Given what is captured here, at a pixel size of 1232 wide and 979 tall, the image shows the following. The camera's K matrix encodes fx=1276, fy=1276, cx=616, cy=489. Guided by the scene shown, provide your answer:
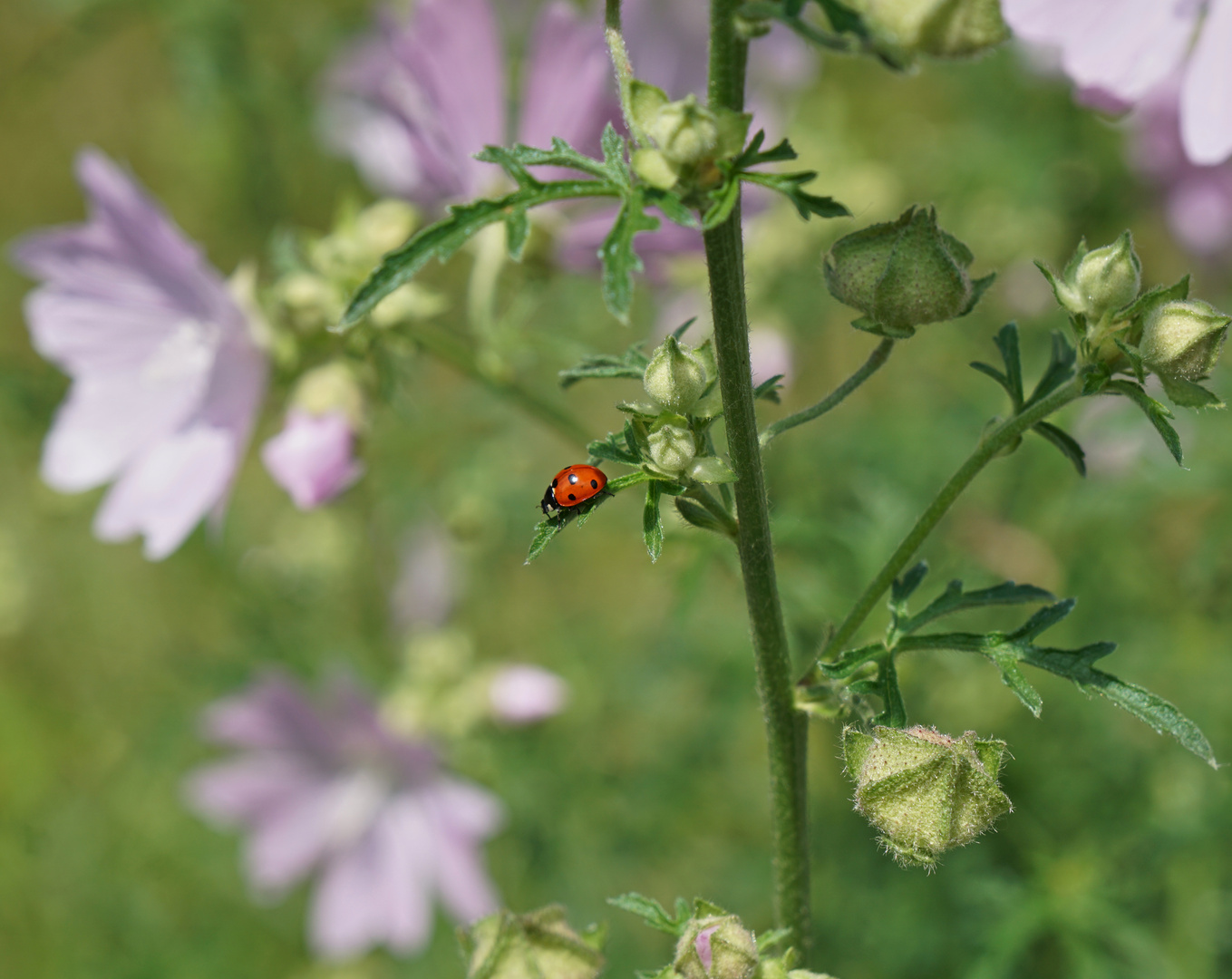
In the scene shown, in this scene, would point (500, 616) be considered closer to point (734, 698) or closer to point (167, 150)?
point (734, 698)

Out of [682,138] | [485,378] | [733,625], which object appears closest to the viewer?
[682,138]

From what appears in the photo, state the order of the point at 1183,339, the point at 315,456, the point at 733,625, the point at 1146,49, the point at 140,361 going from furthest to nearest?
1. the point at 733,625
2. the point at 140,361
3. the point at 315,456
4. the point at 1146,49
5. the point at 1183,339

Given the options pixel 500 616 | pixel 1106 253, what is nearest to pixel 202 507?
pixel 1106 253

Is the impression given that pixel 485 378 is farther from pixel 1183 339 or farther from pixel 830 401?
pixel 1183 339

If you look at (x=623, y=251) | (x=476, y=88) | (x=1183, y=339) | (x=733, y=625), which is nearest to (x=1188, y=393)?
(x=1183, y=339)

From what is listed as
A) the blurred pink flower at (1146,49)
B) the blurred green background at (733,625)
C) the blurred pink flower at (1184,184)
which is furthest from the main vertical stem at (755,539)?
the blurred pink flower at (1184,184)

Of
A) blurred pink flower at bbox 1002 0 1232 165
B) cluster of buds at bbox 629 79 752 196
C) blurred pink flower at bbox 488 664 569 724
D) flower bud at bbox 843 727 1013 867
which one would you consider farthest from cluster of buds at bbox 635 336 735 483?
blurred pink flower at bbox 488 664 569 724

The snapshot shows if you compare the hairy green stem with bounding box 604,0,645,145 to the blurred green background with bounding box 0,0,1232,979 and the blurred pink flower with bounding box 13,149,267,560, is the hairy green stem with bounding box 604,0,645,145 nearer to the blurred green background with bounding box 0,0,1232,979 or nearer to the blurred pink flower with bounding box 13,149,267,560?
the blurred green background with bounding box 0,0,1232,979

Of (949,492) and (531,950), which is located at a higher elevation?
(949,492)
